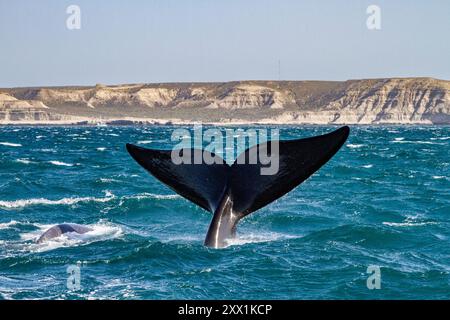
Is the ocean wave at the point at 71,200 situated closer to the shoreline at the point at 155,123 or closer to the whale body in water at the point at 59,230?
the whale body in water at the point at 59,230

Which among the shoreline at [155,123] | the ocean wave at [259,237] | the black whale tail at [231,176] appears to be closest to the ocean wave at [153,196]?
the ocean wave at [259,237]

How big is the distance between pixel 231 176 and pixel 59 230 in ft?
19.8

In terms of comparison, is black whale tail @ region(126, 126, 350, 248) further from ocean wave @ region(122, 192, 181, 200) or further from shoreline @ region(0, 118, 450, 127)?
shoreline @ region(0, 118, 450, 127)

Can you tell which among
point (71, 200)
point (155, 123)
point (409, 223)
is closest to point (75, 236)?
point (71, 200)

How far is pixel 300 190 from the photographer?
2538cm

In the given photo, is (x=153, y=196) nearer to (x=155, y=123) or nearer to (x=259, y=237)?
(x=259, y=237)

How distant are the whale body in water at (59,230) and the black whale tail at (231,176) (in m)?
5.07

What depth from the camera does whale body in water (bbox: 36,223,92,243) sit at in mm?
14812

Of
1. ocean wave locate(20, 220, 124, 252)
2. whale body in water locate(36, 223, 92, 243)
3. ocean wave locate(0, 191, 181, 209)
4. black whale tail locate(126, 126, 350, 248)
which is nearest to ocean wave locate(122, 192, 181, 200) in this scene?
ocean wave locate(0, 191, 181, 209)

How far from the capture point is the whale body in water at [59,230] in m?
14.8

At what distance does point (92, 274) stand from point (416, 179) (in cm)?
2202

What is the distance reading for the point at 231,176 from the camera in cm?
1066

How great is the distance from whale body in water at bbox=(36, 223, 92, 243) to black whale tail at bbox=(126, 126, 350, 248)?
507 centimetres

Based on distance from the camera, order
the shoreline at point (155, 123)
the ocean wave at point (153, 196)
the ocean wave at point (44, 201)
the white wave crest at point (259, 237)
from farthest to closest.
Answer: the shoreline at point (155, 123) → the ocean wave at point (153, 196) → the ocean wave at point (44, 201) → the white wave crest at point (259, 237)
